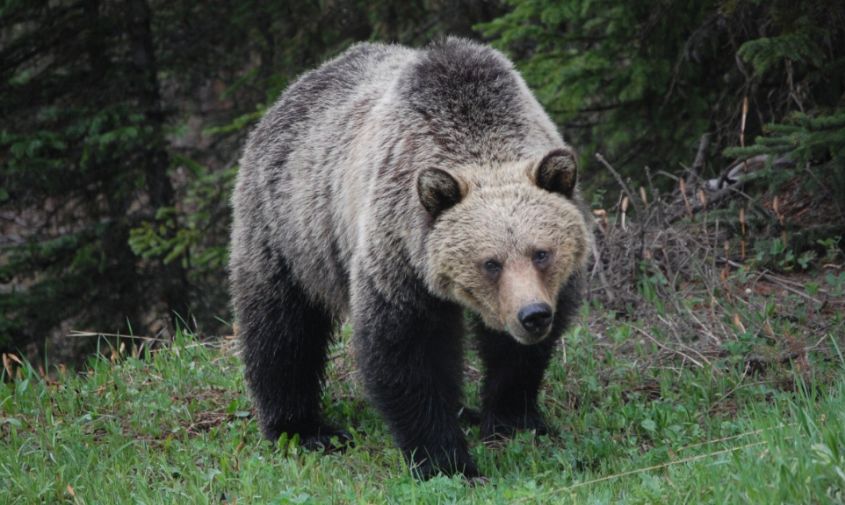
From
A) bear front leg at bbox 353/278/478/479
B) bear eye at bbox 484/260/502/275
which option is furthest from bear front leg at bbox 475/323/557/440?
bear eye at bbox 484/260/502/275

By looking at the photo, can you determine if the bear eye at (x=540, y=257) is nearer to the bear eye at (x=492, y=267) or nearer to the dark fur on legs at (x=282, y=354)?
the bear eye at (x=492, y=267)

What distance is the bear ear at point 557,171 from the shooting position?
16.8ft

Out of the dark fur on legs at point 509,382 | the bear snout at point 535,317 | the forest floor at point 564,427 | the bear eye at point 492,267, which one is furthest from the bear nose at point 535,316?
the dark fur on legs at point 509,382

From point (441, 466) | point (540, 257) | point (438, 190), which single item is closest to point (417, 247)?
point (438, 190)

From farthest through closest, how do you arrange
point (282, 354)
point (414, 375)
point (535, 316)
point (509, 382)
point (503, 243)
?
point (282, 354) < point (509, 382) < point (414, 375) < point (503, 243) < point (535, 316)

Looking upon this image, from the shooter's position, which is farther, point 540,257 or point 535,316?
point 540,257

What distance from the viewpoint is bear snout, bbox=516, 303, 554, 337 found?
478 centimetres

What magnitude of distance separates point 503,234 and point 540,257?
205mm

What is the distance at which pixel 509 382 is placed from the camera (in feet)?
19.8

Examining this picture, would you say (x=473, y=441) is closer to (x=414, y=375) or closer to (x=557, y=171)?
(x=414, y=375)

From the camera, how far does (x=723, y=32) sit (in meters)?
8.80

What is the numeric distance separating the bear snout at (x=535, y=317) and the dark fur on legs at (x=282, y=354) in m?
2.09

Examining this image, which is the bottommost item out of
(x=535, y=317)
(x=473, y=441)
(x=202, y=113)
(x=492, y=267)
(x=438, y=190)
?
(x=473, y=441)

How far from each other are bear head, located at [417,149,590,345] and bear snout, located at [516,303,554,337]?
0.02 metres
